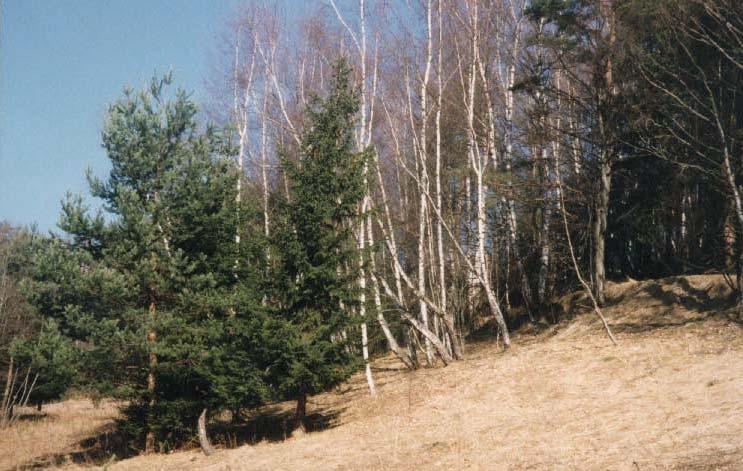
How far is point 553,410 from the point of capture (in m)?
11.8

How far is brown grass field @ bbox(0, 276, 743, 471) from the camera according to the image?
9.13m

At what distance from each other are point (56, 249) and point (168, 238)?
233cm

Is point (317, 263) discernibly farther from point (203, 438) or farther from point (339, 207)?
point (203, 438)

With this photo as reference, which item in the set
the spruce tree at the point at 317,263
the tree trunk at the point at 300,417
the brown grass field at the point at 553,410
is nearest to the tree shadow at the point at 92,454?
the brown grass field at the point at 553,410

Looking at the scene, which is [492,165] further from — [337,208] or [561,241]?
[337,208]

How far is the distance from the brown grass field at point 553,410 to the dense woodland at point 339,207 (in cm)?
99

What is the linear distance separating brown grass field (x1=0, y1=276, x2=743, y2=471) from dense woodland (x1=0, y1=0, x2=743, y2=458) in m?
0.99

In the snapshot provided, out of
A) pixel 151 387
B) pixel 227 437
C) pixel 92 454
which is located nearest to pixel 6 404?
pixel 92 454

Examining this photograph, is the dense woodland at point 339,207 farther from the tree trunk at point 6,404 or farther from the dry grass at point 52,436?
the tree trunk at point 6,404

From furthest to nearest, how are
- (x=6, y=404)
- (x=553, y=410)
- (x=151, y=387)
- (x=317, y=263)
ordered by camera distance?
(x=6, y=404), (x=151, y=387), (x=317, y=263), (x=553, y=410)

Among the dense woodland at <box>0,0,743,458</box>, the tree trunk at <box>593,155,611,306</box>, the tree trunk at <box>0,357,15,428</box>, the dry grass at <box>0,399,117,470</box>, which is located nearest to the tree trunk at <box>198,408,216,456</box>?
the dense woodland at <box>0,0,743,458</box>

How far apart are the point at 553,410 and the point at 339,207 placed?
608 cm

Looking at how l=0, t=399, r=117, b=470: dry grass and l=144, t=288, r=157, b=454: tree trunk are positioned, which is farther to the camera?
l=0, t=399, r=117, b=470: dry grass

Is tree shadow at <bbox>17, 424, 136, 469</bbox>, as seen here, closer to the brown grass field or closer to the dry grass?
the dry grass
